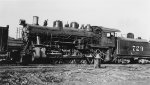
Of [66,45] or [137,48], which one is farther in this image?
[137,48]

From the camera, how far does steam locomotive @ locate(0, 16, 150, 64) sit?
16.5 m

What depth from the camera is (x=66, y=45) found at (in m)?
18.9

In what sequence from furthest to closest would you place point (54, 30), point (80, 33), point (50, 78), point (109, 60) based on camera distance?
point (109, 60) < point (80, 33) < point (54, 30) < point (50, 78)

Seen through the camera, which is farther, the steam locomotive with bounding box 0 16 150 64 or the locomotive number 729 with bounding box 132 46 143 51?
the locomotive number 729 with bounding box 132 46 143 51

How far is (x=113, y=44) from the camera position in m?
21.7

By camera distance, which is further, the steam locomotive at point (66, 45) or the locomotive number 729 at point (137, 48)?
the locomotive number 729 at point (137, 48)

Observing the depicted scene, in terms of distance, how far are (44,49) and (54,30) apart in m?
2.24

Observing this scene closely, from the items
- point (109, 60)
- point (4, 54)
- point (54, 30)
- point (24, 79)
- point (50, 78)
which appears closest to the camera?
point (24, 79)

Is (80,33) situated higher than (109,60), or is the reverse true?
(80,33)

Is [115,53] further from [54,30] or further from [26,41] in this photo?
[26,41]

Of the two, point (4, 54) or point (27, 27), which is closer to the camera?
point (4, 54)

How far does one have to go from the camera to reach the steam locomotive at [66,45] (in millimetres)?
16469

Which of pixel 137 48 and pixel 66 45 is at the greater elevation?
pixel 66 45

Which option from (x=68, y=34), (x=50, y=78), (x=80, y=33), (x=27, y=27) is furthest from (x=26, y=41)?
(x=50, y=78)
